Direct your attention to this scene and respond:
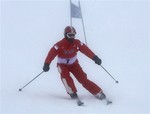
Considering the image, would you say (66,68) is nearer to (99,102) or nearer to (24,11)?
(99,102)

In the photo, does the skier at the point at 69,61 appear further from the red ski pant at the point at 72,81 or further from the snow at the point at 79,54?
the snow at the point at 79,54

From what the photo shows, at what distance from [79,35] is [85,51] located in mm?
6338

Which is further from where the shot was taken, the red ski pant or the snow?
the red ski pant

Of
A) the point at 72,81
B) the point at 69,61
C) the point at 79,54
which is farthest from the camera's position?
the point at 79,54

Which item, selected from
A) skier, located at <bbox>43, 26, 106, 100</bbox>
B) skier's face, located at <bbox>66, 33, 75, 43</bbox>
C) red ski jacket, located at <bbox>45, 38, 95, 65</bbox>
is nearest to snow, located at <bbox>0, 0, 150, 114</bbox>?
skier, located at <bbox>43, 26, 106, 100</bbox>

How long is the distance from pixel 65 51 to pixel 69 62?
0.28 meters

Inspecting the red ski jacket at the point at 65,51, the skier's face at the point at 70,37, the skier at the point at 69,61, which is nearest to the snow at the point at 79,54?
the skier at the point at 69,61

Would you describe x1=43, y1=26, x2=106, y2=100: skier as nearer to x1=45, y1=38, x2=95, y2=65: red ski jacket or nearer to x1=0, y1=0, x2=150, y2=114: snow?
x1=45, y1=38, x2=95, y2=65: red ski jacket

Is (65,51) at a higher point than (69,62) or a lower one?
higher

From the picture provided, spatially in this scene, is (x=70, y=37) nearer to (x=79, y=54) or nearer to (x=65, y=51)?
(x=65, y=51)

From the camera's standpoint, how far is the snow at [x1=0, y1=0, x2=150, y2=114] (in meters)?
7.30

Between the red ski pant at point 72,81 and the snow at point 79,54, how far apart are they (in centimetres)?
19

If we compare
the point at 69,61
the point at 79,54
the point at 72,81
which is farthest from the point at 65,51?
the point at 79,54

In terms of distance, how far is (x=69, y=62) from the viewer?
775 centimetres
